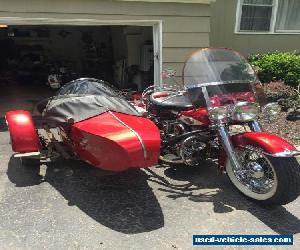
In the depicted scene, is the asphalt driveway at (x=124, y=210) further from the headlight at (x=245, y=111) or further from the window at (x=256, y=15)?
the window at (x=256, y=15)

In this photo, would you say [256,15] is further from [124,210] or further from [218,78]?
[124,210]

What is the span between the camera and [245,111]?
4.37 meters

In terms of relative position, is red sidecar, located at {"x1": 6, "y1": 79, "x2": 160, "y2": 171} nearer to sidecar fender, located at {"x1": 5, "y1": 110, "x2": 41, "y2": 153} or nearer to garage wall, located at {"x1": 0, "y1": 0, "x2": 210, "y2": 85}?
sidecar fender, located at {"x1": 5, "y1": 110, "x2": 41, "y2": 153}

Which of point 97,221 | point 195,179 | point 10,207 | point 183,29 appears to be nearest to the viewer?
point 97,221

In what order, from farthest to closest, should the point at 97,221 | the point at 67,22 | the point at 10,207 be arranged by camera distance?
the point at 67,22
the point at 10,207
the point at 97,221

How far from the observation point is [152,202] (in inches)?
173

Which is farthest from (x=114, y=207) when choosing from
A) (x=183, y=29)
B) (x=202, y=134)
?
(x=183, y=29)

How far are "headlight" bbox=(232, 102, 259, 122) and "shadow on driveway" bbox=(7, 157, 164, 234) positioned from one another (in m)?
1.38

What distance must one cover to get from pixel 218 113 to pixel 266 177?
889 mm

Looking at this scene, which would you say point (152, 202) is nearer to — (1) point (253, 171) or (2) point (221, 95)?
(1) point (253, 171)

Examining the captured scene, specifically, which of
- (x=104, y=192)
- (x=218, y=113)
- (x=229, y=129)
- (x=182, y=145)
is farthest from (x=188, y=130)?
(x=104, y=192)

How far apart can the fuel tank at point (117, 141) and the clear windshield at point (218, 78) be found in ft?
2.59

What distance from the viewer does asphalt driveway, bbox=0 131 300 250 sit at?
12.0 feet

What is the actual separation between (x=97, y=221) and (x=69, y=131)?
1.33 metres
